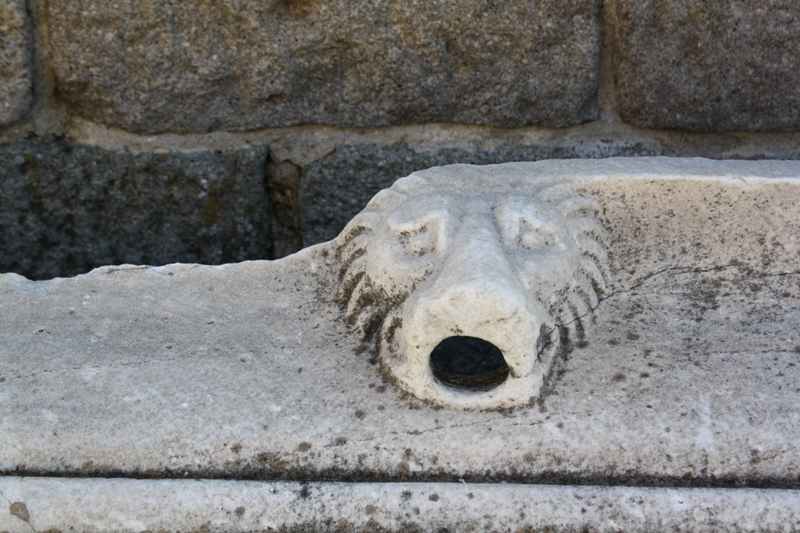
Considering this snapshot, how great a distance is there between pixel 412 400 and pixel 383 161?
586 millimetres

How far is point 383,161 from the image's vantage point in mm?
1351

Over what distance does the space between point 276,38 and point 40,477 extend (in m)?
0.78

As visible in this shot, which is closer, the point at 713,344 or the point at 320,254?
the point at 713,344

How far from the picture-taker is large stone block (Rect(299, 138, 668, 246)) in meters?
1.35

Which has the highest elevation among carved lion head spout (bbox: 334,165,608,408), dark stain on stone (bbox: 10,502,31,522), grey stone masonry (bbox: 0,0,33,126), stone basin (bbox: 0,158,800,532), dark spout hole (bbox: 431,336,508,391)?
grey stone masonry (bbox: 0,0,33,126)

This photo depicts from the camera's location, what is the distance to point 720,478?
2.63 ft

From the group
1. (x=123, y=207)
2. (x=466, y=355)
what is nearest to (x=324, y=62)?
(x=123, y=207)

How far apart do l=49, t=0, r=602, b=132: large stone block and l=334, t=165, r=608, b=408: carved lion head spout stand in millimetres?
264

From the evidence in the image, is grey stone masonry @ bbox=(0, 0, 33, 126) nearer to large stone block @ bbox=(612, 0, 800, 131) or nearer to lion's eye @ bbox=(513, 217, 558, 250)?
lion's eye @ bbox=(513, 217, 558, 250)

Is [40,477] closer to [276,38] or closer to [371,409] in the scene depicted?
[371,409]

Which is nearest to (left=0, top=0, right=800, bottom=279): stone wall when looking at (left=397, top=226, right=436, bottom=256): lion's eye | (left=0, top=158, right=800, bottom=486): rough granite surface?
(left=0, top=158, right=800, bottom=486): rough granite surface

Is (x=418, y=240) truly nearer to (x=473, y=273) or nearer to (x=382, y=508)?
(x=473, y=273)

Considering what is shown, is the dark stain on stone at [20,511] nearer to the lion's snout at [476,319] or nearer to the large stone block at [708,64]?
the lion's snout at [476,319]

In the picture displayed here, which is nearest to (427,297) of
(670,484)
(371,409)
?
(371,409)
